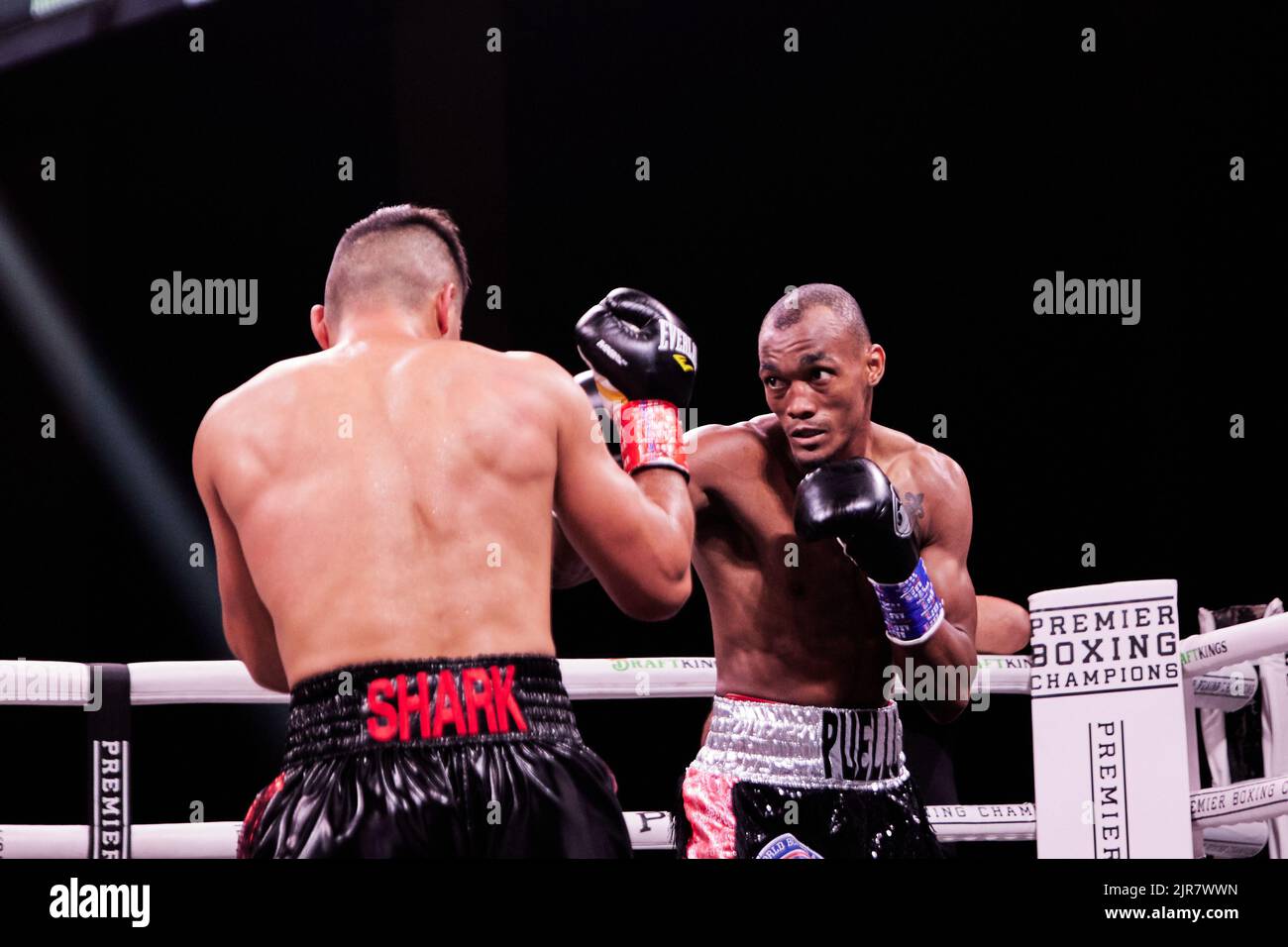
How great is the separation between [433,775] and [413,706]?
93mm

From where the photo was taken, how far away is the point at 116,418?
5.34 meters

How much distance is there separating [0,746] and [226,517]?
11.4 ft

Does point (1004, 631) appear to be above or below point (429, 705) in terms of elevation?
above

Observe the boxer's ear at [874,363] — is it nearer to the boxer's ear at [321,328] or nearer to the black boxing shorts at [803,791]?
the black boxing shorts at [803,791]

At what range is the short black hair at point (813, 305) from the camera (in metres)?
2.79

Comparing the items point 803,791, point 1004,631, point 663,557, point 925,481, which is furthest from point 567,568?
point 1004,631

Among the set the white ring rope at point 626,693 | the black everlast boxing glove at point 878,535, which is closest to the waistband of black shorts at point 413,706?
the white ring rope at point 626,693

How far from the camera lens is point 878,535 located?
249 cm

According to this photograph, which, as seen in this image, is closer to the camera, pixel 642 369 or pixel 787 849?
pixel 642 369

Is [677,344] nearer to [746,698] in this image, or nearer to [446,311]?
[446,311]

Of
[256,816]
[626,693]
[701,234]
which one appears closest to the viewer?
[256,816]

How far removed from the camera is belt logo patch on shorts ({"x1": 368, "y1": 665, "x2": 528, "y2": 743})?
5.91 ft

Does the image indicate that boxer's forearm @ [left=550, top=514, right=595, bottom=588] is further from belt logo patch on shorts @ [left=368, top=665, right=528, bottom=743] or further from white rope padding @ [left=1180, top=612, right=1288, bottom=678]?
white rope padding @ [left=1180, top=612, right=1288, bottom=678]

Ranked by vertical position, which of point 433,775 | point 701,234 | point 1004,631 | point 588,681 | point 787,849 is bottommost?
point 787,849
